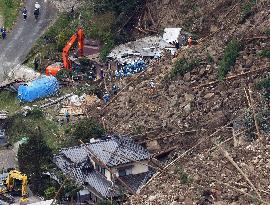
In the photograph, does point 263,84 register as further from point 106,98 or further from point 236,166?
point 106,98

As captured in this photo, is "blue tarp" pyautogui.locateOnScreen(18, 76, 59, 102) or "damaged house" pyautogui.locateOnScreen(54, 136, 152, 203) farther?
"blue tarp" pyautogui.locateOnScreen(18, 76, 59, 102)

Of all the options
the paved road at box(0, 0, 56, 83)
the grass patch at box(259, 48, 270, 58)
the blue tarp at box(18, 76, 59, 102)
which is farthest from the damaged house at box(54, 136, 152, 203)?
the paved road at box(0, 0, 56, 83)

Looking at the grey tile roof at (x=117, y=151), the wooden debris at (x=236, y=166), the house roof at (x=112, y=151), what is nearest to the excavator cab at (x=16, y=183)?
the house roof at (x=112, y=151)

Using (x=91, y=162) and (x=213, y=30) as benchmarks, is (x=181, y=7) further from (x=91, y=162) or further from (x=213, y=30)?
(x=91, y=162)

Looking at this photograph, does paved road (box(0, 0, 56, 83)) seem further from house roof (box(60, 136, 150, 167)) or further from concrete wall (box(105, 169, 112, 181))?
concrete wall (box(105, 169, 112, 181))

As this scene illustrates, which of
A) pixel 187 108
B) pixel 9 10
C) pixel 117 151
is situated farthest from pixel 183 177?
pixel 9 10

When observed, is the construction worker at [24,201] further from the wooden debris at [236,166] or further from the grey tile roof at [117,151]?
the wooden debris at [236,166]
